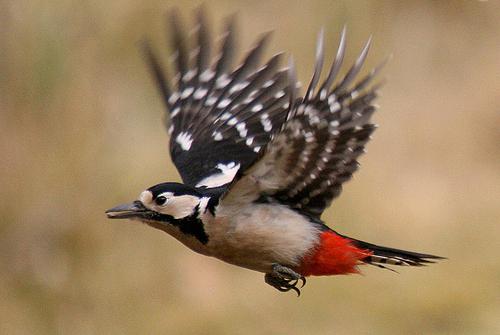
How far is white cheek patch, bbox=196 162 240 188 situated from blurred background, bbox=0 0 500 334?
191cm

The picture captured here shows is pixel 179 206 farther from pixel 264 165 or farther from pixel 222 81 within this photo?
pixel 222 81

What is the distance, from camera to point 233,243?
6.15 m

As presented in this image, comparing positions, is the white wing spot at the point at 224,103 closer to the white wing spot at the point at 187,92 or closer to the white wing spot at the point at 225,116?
the white wing spot at the point at 225,116

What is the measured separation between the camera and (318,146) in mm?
5887

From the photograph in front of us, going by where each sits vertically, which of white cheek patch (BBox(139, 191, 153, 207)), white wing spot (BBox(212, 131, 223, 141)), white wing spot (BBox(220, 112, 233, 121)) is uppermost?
white wing spot (BBox(220, 112, 233, 121))

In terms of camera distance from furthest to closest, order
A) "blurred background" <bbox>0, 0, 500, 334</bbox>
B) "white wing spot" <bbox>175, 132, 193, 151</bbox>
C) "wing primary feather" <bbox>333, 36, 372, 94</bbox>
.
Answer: "blurred background" <bbox>0, 0, 500, 334</bbox>, "white wing spot" <bbox>175, 132, 193, 151</bbox>, "wing primary feather" <bbox>333, 36, 372, 94</bbox>

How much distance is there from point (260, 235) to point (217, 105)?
116cm

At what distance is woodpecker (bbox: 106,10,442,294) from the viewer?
5.81 meters

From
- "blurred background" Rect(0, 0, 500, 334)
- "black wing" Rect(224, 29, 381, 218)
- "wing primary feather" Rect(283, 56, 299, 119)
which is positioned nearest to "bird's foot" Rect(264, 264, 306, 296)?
"black wing" Rect(224, 29, 381, 218)

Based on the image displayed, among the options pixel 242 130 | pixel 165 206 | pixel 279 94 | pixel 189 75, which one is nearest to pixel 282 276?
pixel 165 206

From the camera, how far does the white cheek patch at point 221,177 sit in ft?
22.0

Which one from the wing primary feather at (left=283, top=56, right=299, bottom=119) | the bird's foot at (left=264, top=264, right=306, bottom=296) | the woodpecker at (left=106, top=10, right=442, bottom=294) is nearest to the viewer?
the wing primary feather at (left=283, top=56, right=299, bottom=119)

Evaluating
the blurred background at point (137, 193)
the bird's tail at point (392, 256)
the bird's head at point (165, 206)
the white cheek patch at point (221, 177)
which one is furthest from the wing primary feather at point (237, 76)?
the blurred background at point (137, 193)

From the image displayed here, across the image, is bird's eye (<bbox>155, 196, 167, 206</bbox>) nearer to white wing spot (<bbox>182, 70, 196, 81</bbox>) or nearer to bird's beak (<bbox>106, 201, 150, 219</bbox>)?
bird's beak (<bbox>106, 201, 150, 219</bbox>)
